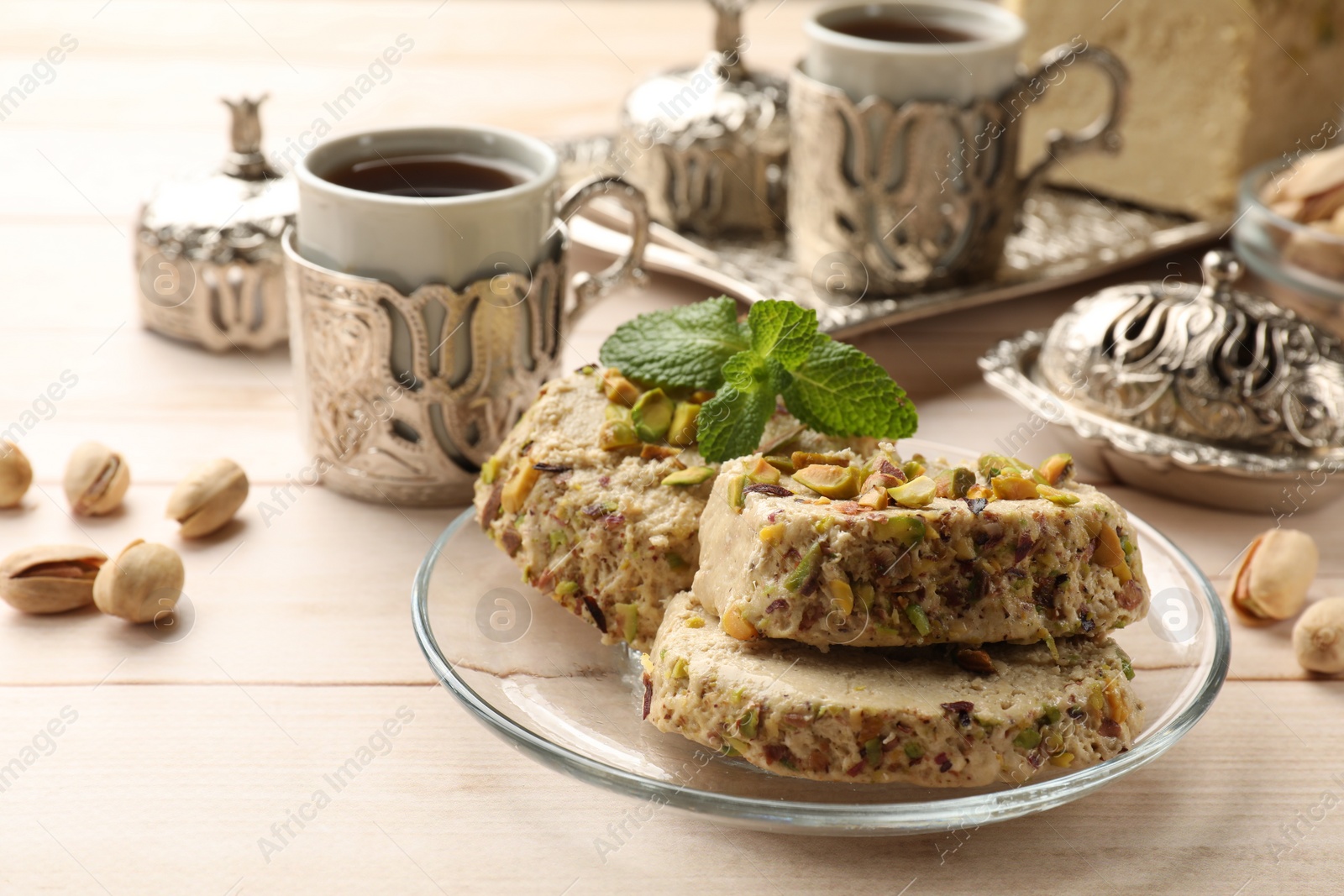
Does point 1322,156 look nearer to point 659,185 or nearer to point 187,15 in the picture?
point 659,185

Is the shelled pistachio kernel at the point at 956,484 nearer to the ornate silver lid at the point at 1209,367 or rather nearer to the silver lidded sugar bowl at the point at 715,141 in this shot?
the ornate silver lid at the point at 1209,367

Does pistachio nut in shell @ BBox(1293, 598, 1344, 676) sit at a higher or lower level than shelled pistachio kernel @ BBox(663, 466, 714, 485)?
lower

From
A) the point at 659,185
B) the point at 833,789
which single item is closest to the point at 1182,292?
the point at 659,185

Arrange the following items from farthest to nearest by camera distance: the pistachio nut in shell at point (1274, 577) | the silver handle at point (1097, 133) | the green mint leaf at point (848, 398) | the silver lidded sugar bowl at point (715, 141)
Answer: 1. the silver lidded sugar bowl at point (715, 141)
2. the silver handle at point (1097, 133)
3. the pistachio nut in shell at point (1274, 577)
4. the green mint leaf at point (848, 398)

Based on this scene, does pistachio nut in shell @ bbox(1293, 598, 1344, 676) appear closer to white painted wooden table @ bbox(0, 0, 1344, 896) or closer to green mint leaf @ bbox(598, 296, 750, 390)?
white painted wooden table @ bbox(0, 0, 1344, 896)

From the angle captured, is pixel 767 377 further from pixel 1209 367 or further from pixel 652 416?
pixel 1209 367

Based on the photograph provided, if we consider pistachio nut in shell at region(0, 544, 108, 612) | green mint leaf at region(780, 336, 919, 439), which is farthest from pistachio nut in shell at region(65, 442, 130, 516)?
green mint leaf at region(780, 336, 919, 439)

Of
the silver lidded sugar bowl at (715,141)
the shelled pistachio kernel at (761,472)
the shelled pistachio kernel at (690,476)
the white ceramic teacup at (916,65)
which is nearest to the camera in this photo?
the shelled pistachio kernel at (761,472)

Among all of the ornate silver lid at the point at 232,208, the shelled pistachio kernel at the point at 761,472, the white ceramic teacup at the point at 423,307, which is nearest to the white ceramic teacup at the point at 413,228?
the white ceramic teacup at the point at 423,307
